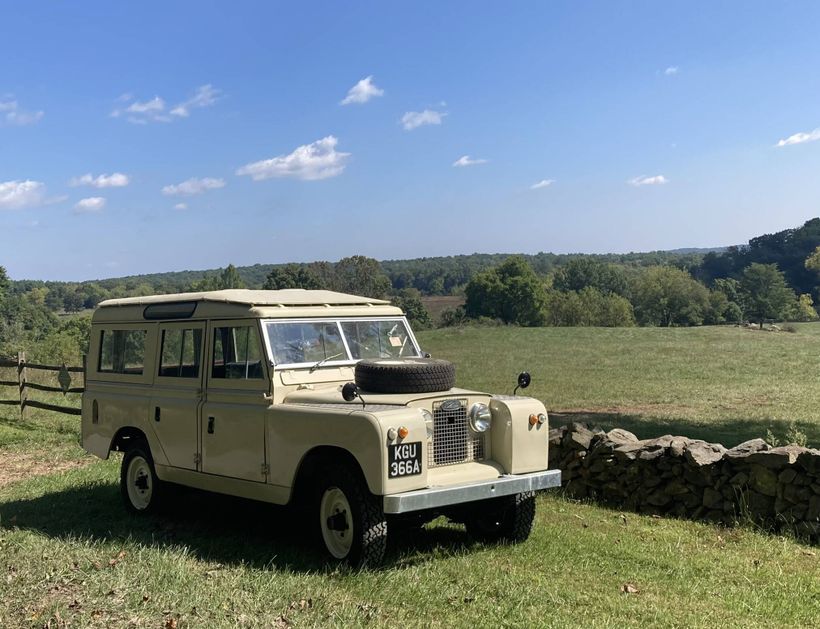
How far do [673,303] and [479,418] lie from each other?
11324cm

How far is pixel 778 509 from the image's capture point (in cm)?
792

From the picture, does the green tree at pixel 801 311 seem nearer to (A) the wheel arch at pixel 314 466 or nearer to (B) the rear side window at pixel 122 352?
(B) the rear side window at pixel 122 352

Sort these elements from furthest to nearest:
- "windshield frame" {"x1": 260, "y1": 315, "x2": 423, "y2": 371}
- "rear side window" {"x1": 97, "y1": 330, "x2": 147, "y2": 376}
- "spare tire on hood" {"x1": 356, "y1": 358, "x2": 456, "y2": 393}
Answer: "rear side window" {"x1": 97, "y1": 330, "x2": 147, "y2": 376} → "windshield frame" {"x1": 260, "y1": 315, "x2": 423, "y2": 371} → "spare tire on hood" {"x1": 356, "y1": 358, "x2": 456, "y2": 393}

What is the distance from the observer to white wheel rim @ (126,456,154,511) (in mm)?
8852

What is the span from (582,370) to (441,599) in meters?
27.8

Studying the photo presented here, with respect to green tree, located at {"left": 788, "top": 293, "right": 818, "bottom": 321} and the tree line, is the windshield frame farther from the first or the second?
green tree, located at {"left": 788, "top": 293, "right": 818, "bottom": 321}

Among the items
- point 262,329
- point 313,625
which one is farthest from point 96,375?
point 313,625

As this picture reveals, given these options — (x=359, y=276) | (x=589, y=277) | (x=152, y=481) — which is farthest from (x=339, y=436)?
(x=589, y=277)

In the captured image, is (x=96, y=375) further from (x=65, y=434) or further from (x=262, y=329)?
(x=65, y=434)

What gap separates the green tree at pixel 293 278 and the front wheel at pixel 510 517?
2403 inches

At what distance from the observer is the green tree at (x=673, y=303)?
110 m

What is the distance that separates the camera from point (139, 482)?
8.96 m

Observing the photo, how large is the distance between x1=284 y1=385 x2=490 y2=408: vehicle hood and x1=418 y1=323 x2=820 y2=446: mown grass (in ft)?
30.1

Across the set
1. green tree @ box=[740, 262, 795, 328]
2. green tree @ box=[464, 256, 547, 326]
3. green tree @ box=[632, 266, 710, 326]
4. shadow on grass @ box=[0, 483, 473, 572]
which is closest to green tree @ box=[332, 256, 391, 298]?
green tree @ box=[464, 256, 547, 326]
